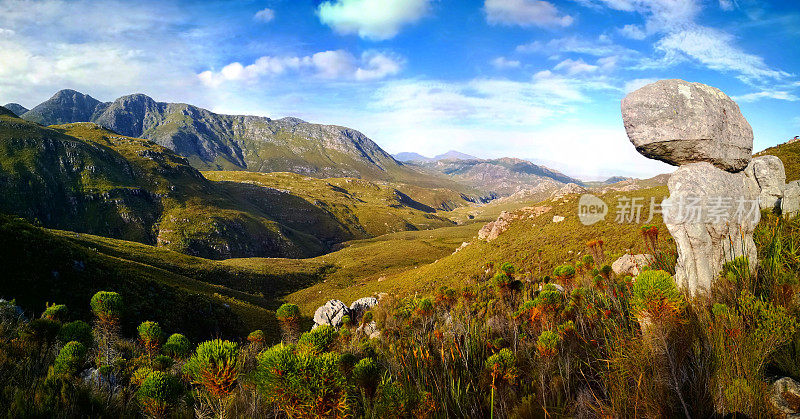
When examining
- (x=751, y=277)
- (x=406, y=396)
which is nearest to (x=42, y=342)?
(x=406, y=396)

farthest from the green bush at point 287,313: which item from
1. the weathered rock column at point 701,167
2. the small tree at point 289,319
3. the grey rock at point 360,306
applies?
the grey rock at point 360,306

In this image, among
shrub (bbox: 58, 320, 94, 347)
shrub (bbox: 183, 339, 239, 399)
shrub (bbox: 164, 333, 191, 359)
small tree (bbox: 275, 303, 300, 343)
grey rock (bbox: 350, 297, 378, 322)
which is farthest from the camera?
grey rock (bbox: 350, 297, 378, 322)

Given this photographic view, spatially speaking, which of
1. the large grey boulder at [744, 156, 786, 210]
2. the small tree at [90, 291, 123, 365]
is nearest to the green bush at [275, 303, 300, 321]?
the small tree at [90, 291, 123, 365]

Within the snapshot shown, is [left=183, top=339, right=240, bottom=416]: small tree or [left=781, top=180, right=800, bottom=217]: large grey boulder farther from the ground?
[left=781, top=180, right=800, bottom=217]: large grey boulder

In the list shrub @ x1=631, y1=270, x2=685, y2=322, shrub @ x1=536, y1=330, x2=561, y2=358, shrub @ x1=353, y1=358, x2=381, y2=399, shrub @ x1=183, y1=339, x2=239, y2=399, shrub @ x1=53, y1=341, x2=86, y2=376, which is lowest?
shrub @ x1=53, y1=341, x2=86, y2=376

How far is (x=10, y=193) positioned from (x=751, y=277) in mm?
151829

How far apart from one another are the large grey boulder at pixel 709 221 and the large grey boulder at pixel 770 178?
9.62 feet

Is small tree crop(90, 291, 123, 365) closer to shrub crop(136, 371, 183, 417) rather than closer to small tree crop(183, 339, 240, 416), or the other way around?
Answer: shrub crop(136, 371, 183, 417)

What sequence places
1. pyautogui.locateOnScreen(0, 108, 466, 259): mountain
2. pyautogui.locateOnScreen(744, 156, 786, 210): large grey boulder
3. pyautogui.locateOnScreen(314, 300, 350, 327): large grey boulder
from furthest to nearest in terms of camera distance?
pyautogui.locateOnScreen(0, 108, 466, 259): mountain < pyautogui.locateOnScreen(314, 300, 350, 327): large grey boulder < pyautogui.locateOnScreen(744, 156, 786, 210): large grey boulder

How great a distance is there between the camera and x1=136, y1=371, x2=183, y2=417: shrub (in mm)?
2979

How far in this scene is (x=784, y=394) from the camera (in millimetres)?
3023

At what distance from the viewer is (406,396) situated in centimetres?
302

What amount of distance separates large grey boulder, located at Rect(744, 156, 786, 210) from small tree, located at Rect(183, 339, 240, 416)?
42.7ft

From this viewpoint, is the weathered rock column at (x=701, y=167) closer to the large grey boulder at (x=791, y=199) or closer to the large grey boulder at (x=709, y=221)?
the large grey boulder at (x=709, y=221)
